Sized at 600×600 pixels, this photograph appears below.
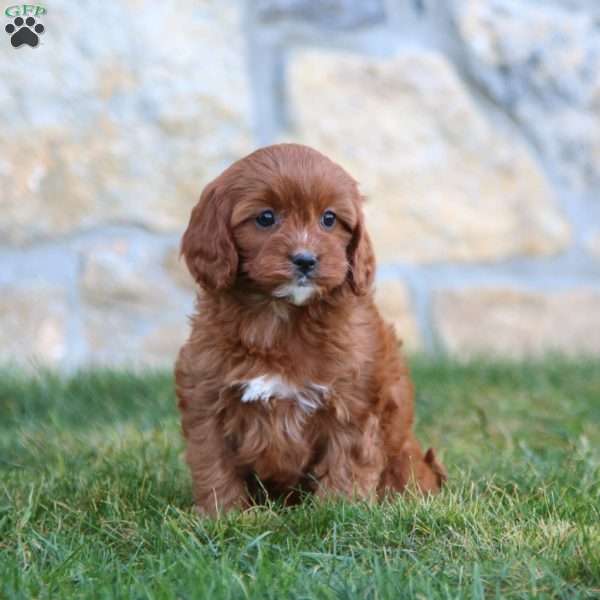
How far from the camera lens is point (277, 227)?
3.21m

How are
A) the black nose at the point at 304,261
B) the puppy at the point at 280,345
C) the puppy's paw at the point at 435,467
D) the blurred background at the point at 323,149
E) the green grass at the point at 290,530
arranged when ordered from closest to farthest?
the green grass at the point at 290,530 < the black nose at the point at 304,261 < the puppy at the point at 280,345 < the puppy's paw at the point at 435,467 < the blurred background at the point at 323,149

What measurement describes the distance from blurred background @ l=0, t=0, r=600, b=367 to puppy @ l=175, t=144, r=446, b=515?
8.43ft

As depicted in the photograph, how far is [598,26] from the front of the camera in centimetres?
670

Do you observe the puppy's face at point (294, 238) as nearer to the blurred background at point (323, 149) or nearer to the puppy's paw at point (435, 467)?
the puppy's paw at point (435, 467)

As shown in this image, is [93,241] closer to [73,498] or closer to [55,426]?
[55,426]

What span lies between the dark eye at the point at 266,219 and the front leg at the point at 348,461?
634mm

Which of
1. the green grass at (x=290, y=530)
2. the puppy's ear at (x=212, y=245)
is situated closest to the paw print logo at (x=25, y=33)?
the green grass at (x=290, y=530)

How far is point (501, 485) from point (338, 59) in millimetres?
3441

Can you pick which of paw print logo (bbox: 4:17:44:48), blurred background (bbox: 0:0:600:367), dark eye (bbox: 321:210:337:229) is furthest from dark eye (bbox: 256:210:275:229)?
paw print logo (bbox: 4:17:44:48)

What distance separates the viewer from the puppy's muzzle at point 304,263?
3084mm

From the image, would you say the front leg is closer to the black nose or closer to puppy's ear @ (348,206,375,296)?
puppy's ear @ (348,206,375,296)

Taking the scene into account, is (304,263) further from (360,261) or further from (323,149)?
(323,149)

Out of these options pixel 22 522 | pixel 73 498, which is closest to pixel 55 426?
pixel 73 498

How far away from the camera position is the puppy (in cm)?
320
